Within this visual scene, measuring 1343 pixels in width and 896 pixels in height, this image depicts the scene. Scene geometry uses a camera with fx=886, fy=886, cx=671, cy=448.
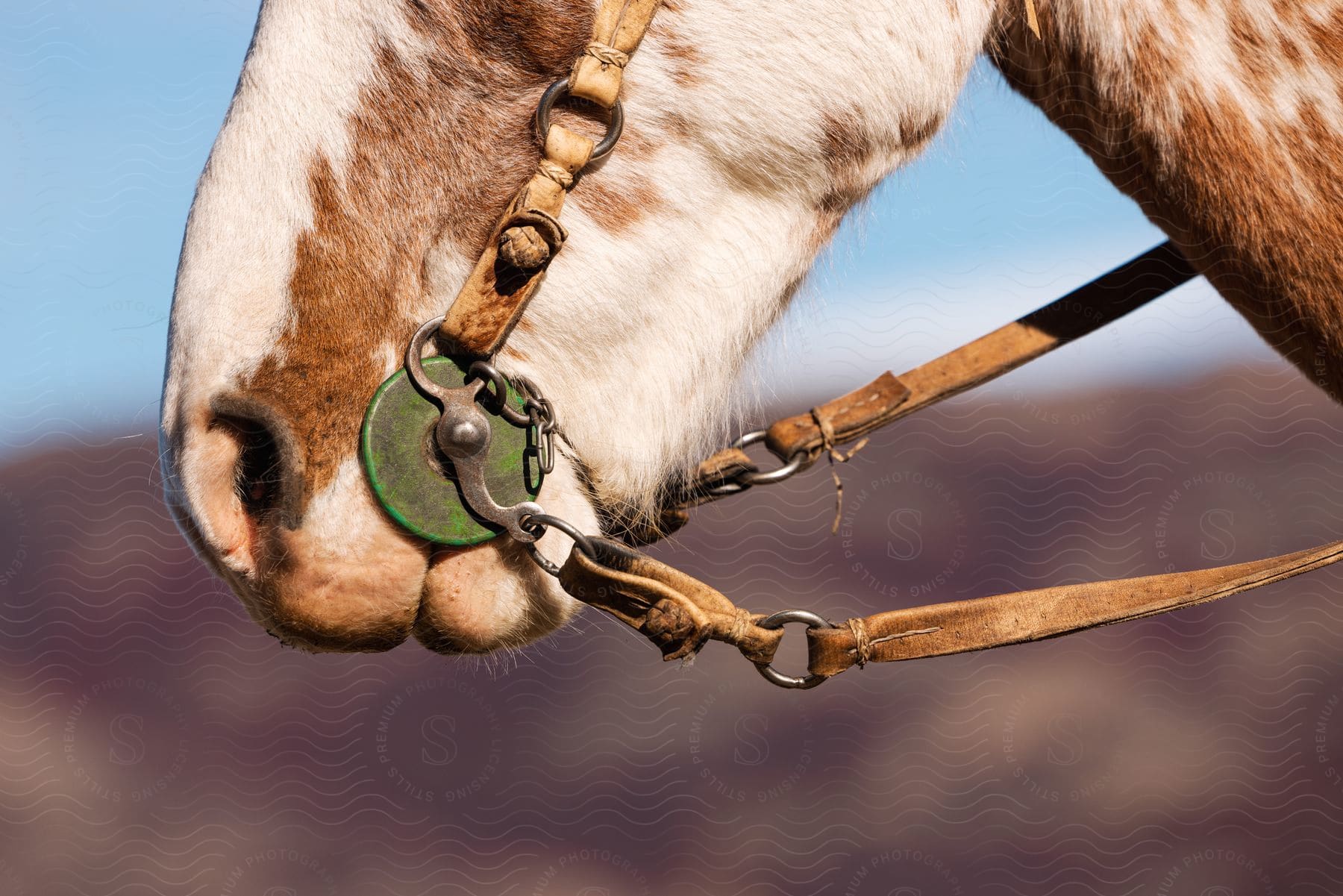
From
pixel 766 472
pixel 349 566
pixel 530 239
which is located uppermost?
pixel 530 239

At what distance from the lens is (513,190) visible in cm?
88

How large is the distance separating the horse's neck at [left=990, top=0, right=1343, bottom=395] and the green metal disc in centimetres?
71

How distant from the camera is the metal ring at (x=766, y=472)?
4.28ft

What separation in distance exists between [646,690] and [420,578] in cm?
189

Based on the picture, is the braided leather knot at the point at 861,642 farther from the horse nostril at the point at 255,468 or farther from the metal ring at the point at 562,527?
the horse nostril at the point at 255,468

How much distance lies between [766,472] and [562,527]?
529 millimetres

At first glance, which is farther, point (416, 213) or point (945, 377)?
point (945, 377)

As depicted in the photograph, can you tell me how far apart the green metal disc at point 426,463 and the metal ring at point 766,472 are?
0.48 metres

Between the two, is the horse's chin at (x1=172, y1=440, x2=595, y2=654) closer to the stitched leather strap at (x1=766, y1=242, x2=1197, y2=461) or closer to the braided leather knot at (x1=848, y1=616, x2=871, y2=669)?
the braided leather knot at (x1=848, y1=616, x2=871, y2=669)

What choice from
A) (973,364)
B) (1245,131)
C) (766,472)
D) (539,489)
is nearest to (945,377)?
(973,364)

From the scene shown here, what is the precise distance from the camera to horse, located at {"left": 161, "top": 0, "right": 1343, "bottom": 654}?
2.82 feet

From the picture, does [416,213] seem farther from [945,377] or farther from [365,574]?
[945,377]

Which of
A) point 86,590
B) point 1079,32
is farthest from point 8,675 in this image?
point 1079,32

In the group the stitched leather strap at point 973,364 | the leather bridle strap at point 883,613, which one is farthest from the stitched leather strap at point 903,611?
the stitched leather strap at point 973,364
